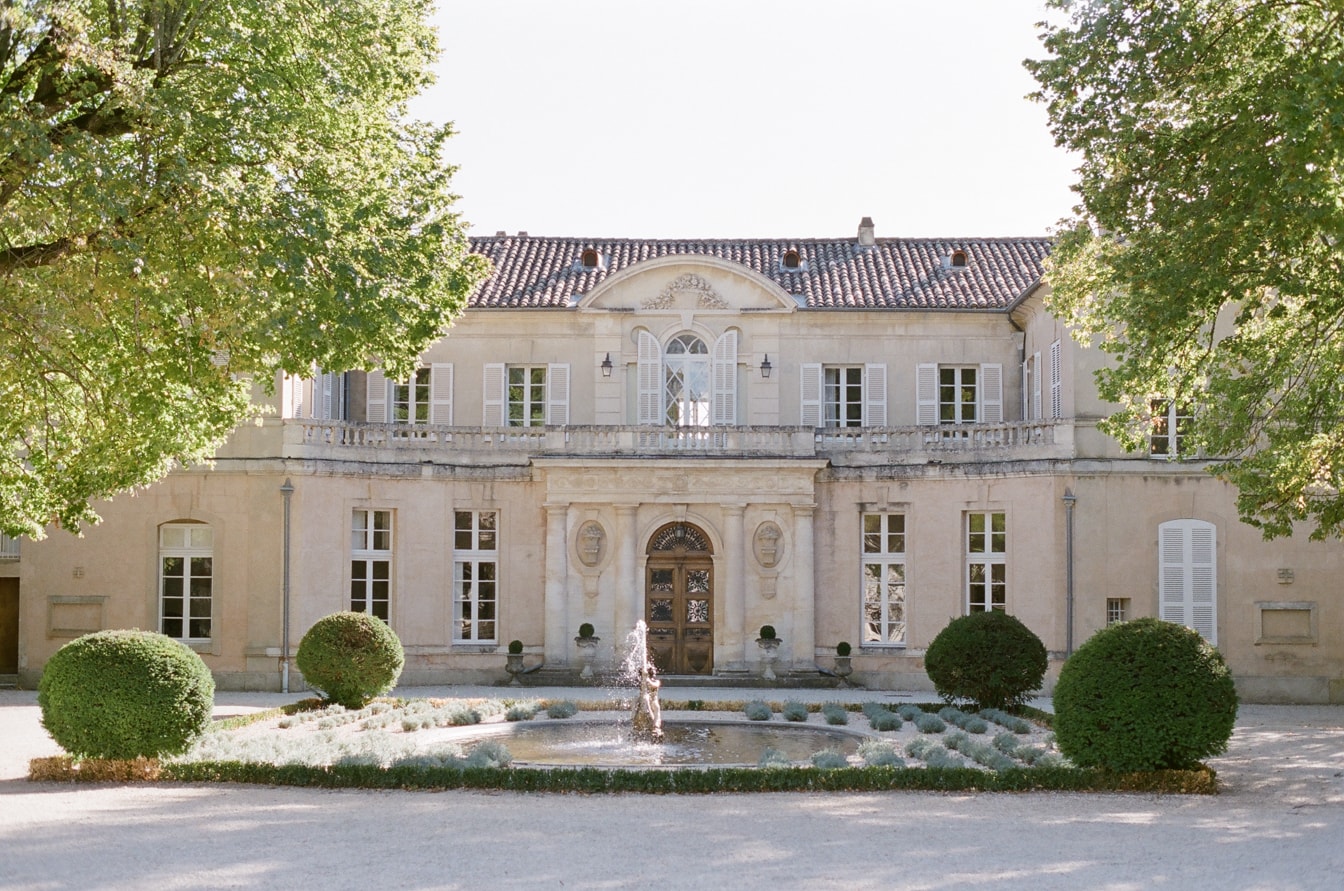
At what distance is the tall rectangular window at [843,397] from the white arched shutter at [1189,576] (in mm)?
7255

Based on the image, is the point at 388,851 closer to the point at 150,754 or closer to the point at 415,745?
the point at 150,754

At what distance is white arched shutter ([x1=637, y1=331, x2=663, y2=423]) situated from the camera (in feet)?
104

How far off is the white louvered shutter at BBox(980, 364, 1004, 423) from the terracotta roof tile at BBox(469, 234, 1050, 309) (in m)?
1.37

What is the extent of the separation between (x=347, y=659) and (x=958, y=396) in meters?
15.4

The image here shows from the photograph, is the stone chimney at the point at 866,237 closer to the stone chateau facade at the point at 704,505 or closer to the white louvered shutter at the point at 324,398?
the stone chateau facade at the point at 704,505

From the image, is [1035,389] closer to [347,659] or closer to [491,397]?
[491,397]

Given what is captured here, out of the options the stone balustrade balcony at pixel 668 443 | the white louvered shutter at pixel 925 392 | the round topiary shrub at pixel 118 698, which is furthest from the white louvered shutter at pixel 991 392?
the round topiary shrub at pixel 118 698

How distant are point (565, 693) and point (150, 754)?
12455 millimetres

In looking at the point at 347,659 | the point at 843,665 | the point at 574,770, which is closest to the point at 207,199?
the point at 574,770

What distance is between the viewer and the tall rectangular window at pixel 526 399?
32.1m

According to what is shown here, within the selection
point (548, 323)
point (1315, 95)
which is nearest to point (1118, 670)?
point (1315, 95)

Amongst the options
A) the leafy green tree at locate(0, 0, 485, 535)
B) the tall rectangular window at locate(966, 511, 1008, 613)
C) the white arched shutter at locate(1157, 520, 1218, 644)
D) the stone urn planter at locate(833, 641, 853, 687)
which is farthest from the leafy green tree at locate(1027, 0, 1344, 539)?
the stone urn planter at locate(833, 641, 853, 687)

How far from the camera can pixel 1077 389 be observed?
27.6 meters

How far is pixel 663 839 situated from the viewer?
39.7ft
